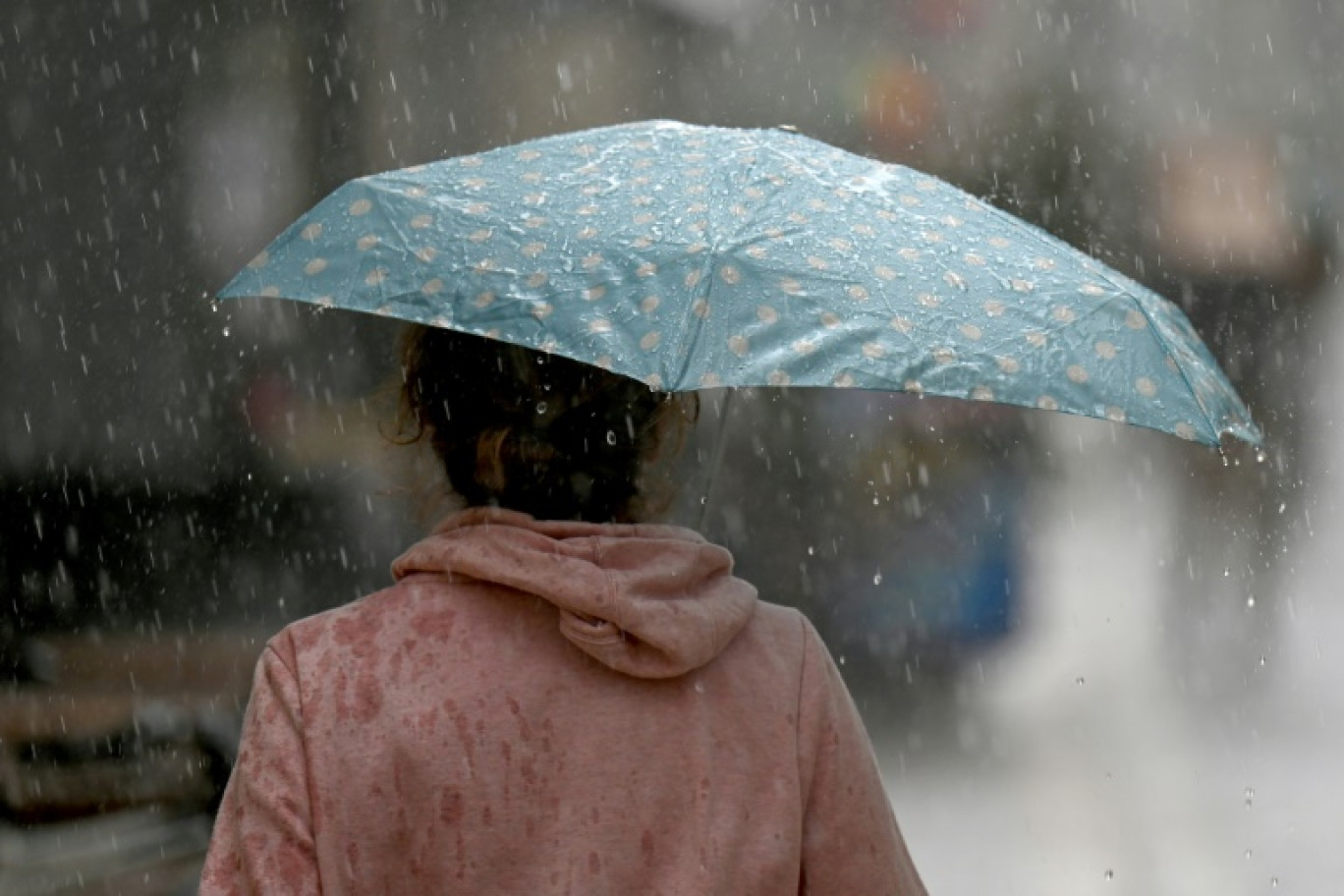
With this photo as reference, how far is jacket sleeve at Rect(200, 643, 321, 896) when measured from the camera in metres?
1.90

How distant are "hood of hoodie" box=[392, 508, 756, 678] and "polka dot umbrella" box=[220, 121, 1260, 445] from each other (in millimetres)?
175

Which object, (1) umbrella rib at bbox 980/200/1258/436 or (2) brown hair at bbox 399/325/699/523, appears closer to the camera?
(2) brown hair at bbox 399/325/699/523

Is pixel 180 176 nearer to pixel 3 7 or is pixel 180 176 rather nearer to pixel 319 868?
pixel 3 7

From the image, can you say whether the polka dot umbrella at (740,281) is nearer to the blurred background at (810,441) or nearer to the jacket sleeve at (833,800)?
the blurred background at (810,441)

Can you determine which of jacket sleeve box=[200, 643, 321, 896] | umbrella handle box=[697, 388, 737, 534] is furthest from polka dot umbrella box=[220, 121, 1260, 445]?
jacket sleeve box=[200, 643, 321, 896]

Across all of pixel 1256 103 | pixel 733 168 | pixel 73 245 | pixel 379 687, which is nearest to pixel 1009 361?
pixel 733 168

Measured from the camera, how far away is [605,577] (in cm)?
197

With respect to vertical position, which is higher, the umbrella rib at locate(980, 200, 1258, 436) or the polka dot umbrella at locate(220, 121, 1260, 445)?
the polka dot umbrella at locate(220, 121, 1260, 445)

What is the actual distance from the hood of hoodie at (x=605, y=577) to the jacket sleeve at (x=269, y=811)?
20 cm

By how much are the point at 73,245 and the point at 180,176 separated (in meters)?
0.71

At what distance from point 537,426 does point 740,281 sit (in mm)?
364

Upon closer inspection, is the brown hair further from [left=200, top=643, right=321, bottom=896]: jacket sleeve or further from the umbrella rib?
the umbrella rib

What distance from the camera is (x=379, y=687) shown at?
1.95 meters

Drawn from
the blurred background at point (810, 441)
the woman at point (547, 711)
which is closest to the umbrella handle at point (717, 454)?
the blurred background at point (810, 441)
